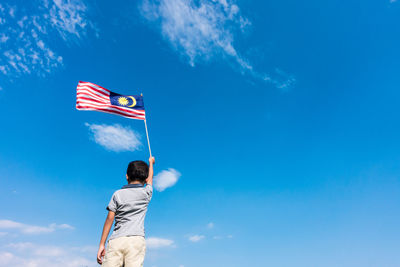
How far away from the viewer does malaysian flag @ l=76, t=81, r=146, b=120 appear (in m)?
9.22

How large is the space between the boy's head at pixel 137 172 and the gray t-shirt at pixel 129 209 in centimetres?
15

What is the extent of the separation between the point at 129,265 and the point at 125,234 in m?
0.47

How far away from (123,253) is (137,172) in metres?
1.34

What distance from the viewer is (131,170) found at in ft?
15.2

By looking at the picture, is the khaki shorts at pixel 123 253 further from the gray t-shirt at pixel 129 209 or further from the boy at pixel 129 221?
the gray t-shirt at pixel 129 209

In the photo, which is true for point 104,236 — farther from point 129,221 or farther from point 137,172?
point 137,172

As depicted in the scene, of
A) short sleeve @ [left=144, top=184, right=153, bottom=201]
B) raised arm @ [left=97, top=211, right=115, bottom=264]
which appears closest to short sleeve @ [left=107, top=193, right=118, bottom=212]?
raised arm @ [left=97, top=211, right=115, bottom=264]

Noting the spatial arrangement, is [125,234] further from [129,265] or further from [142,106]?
[142,106]

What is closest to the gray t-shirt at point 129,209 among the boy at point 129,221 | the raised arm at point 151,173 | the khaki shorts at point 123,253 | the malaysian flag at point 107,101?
the boy at point 129,221

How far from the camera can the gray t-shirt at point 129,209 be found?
4.21 meters

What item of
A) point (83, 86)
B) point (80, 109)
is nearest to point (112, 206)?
point (80, 109)

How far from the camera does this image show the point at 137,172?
182 inches

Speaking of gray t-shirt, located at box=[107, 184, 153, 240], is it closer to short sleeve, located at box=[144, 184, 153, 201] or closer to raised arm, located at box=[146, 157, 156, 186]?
short sleeve, located at box=[144, 184, 153, 201]

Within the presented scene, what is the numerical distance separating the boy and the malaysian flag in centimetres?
512
